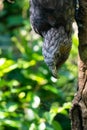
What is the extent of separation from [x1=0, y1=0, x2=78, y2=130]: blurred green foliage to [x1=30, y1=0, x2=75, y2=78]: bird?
1.19 m

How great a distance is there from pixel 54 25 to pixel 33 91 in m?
1.62

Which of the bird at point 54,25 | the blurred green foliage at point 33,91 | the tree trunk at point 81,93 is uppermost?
the blurred green foliage at point 33,91

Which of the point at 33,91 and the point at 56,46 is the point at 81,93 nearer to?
the point at 56,46

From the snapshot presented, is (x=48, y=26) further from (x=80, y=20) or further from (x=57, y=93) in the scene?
(x=57, y=93)

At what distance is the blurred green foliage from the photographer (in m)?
3.80

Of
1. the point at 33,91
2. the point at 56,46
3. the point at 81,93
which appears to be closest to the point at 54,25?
the point at 56,46

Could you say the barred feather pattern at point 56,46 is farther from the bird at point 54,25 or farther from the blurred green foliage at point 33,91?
the blurred green foliage at point 33,91

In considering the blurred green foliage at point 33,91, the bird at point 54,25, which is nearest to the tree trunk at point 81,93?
the bird at point 54,25

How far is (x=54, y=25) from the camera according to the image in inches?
97.6

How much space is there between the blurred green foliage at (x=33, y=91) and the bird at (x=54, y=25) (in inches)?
47.0

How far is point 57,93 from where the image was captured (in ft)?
13.4

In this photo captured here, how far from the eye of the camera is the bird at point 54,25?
244 cm

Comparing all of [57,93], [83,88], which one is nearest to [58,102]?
[57,93]

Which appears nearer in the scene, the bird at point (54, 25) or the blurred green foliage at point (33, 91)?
the bird at point (54, 25)
